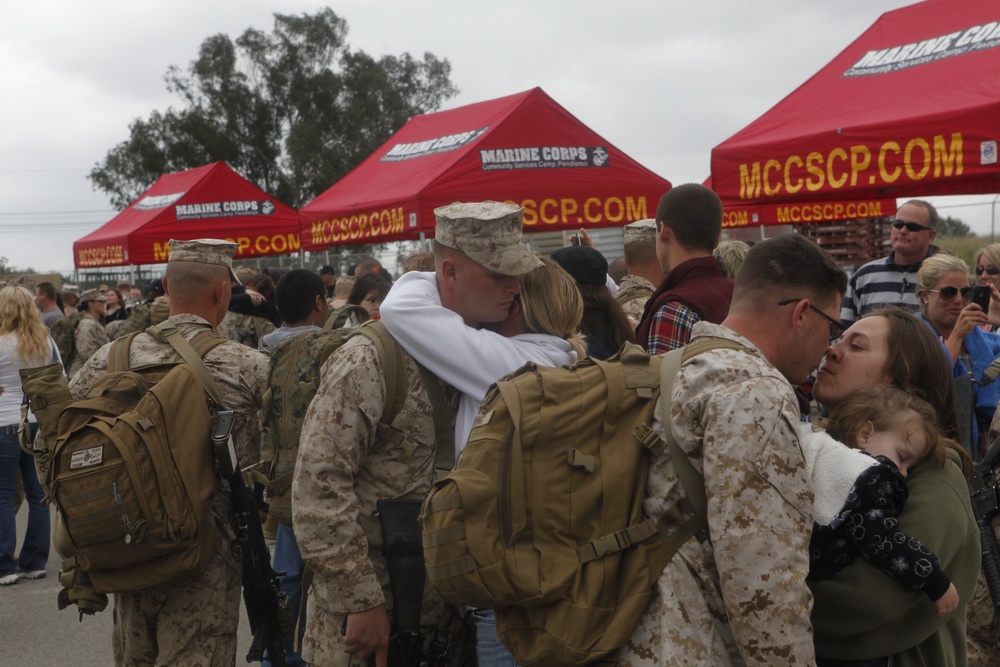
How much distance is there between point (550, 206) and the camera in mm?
8383

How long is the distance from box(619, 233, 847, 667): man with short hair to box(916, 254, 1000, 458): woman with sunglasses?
2.91 metres

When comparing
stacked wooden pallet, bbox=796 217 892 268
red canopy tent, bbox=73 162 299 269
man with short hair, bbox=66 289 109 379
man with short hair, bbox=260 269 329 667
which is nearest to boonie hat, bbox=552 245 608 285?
man with short hair, bbox=260 269 329 667

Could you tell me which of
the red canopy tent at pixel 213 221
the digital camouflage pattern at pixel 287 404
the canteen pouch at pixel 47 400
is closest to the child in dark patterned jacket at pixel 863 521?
the digital camouflage pattern at pixel 287 404

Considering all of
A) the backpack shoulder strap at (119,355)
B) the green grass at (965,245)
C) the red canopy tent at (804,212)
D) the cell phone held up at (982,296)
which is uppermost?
the red canopy tent at (804,212)

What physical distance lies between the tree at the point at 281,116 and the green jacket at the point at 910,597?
4163 cm

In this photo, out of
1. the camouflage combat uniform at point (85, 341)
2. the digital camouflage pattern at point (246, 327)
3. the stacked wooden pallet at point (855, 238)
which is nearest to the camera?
the digital camouflage pattern at point (246, 327)

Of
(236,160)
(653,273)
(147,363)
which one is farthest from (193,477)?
(236,160)

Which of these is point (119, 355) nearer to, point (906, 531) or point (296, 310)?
point (296, 310)

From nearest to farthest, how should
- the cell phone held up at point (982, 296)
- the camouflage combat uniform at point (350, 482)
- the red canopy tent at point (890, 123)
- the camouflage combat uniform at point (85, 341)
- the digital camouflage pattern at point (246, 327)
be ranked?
the camouflage combat uniform at point (350, 482), the cell phone held up at point (982, 296), the red canopy tent at point (890, 123), the digital camouflage pattern at point (246, 327), the camouflage combat uniform at point (85, 341)

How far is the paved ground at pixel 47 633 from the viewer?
5.52m

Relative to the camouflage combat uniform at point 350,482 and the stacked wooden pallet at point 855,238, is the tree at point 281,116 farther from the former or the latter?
the camouflage combat uniform at point 350,482

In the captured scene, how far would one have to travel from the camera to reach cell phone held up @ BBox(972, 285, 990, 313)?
15.1ft

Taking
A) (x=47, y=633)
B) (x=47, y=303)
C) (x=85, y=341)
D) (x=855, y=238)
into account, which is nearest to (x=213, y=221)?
(x=47, y=303)

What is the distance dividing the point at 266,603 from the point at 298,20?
144 feet
